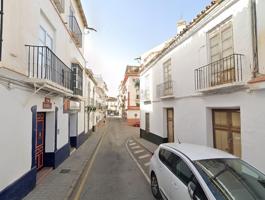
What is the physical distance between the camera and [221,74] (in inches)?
329

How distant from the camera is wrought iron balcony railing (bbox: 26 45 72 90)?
7047mm

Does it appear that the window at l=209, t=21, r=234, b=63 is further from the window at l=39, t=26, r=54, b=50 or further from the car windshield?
the window at l=39, t=26, r=54, b=50

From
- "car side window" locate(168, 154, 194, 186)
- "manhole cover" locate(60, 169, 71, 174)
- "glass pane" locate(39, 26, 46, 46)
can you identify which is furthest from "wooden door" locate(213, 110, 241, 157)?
"glass pane" locate(39, 26, 46, 46)

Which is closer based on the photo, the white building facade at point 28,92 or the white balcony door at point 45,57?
the white building facade at point 28,92

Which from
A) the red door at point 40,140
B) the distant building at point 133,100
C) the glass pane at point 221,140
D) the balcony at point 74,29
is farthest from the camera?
the distant building at point 133,100

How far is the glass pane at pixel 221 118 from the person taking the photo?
28.5 ft

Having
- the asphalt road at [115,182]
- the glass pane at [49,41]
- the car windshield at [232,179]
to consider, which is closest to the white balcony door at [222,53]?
the car windshield at [232,179]

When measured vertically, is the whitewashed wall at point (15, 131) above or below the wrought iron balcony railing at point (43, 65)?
below

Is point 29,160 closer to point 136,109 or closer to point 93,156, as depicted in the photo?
point 93,156

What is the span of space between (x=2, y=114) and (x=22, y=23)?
2.57m

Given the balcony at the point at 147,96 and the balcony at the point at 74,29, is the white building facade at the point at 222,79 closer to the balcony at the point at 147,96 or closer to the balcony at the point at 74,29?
the balcony at the point at 147,96

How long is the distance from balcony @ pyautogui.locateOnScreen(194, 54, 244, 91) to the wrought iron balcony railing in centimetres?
573

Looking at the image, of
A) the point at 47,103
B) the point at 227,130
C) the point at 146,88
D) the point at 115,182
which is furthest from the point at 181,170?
the point at 146,88

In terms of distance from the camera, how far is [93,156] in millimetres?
13758
